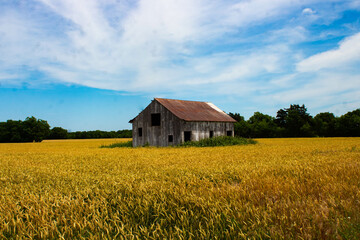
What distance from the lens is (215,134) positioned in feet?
105

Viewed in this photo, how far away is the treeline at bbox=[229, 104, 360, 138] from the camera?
63.2 meters

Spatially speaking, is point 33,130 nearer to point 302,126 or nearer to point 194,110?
point 194,110

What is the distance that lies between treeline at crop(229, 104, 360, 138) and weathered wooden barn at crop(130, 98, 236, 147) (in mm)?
40158

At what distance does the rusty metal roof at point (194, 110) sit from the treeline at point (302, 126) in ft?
118

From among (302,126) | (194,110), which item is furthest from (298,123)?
(194,110)

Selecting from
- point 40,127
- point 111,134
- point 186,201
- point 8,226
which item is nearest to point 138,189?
point 186,201

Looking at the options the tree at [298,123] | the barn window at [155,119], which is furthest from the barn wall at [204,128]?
the tree at [298,123]

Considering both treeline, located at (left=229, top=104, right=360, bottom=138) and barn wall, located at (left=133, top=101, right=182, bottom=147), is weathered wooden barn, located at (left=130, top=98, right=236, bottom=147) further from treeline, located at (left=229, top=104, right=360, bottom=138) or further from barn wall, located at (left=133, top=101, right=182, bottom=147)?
treeline, located at (left=229, top=104, right=360, bottom=138)

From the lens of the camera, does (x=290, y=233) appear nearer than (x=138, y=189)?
Yes

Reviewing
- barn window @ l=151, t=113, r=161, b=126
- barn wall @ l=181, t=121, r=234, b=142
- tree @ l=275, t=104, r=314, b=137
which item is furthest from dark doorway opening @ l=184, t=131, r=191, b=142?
tree @ l=275, t=104, r=314, b=137

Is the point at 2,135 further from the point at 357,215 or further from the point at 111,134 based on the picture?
the point at 357,215

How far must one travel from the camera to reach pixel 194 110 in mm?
32719

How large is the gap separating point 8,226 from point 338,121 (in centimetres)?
7461

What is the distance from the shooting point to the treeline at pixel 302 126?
2489 inches
